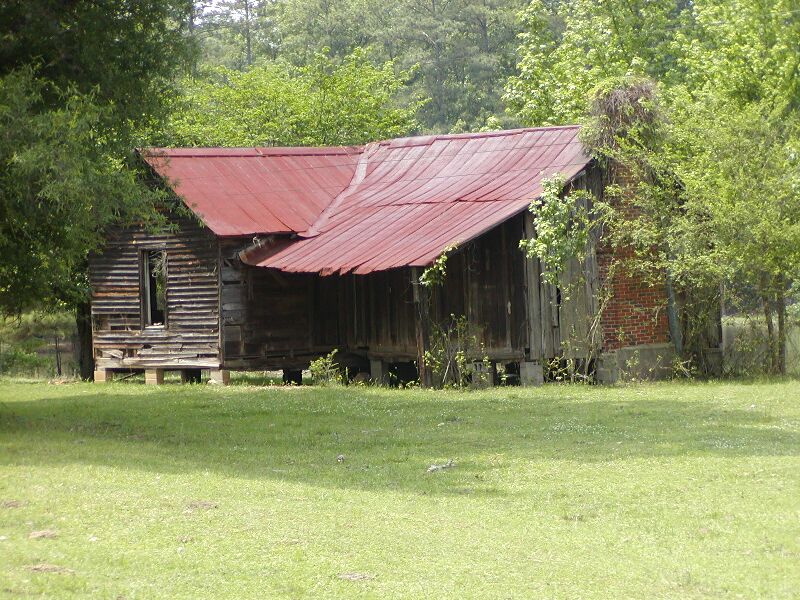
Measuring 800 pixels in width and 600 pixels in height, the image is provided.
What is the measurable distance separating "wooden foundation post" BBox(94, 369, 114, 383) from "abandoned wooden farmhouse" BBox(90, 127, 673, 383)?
16 centimetres

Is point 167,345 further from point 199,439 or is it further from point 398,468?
point 398,468

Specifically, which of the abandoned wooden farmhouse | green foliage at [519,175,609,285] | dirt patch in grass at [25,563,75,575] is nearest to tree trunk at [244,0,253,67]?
the abandoned wooden farmhouse

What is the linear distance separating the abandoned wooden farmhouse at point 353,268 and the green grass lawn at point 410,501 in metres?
3.62

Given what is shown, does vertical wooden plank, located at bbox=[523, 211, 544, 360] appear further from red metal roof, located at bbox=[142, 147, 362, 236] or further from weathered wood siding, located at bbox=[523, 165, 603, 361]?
red metal roof, located at bbox=[142, 147, 362, 236]

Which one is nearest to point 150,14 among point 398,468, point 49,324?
point 398,468

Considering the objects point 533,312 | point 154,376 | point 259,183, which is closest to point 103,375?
point 154,376

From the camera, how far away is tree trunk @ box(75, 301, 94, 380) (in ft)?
98.6

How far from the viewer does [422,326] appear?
23344 mm

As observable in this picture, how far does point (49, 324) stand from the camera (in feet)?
113

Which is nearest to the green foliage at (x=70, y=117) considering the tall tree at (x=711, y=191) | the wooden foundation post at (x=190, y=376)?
the wooden foundation post at (x=190, y=376)

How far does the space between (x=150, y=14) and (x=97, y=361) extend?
12181mm

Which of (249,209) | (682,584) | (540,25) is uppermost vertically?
(540,25)

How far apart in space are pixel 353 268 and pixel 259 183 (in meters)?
6.18

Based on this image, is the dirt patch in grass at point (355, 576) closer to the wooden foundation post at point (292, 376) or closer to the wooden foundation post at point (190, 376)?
the wooden foundation post at point (190, 376)
